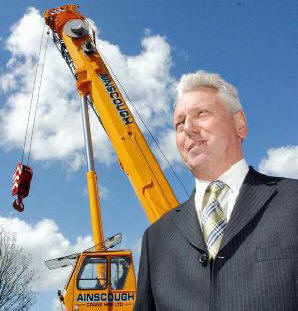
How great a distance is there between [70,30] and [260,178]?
996 centimetres

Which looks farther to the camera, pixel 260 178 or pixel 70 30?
pixel 70 30

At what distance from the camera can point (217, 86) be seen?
186 cm

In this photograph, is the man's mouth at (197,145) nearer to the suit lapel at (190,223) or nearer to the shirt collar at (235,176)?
the shirt collar at (235,176)

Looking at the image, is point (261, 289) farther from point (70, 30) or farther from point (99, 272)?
point (70, 30)

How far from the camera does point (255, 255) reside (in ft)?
5.26

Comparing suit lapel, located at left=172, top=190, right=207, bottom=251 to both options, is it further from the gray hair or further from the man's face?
the gray hair

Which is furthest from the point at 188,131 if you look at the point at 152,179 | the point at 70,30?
the point at 70,30

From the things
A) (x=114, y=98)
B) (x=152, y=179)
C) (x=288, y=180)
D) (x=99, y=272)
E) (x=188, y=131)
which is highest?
(x=114, y=98)

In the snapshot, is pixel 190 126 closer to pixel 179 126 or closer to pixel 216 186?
pixel 179 126

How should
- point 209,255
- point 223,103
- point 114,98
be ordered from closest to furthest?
point 209,255 < point 223,103 < point 114,98

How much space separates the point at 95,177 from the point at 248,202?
26.5 ft

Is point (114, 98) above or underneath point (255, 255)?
above

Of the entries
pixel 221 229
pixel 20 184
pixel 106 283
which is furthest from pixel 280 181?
pixel 20 184

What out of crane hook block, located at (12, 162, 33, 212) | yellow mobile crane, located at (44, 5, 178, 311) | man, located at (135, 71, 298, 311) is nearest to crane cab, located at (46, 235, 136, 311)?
yellow mobile crane, located at (44, 5, 178, 311)
